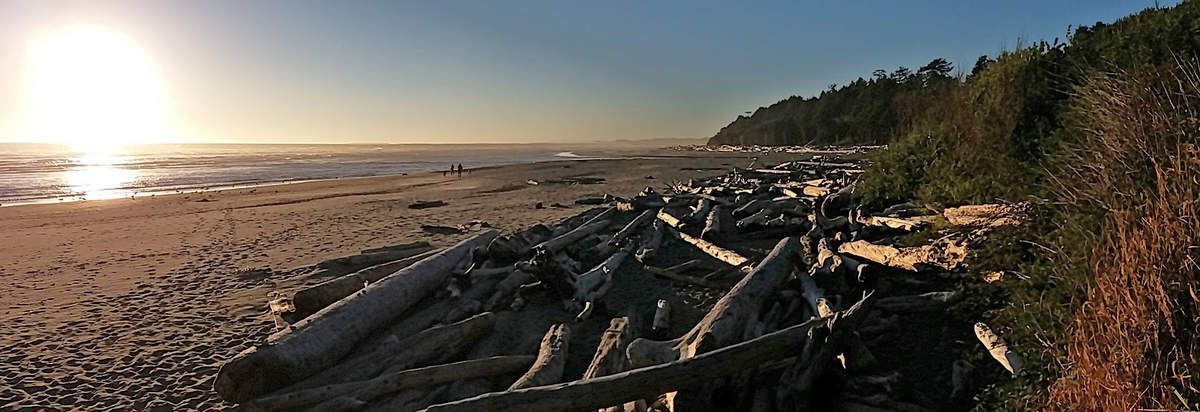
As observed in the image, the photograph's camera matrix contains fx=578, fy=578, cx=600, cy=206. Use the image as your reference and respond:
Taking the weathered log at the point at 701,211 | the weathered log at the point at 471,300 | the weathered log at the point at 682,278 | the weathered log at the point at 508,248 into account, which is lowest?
the weathered log at the point at 471,300

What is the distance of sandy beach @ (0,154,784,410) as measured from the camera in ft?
20.4

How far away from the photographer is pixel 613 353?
521cm

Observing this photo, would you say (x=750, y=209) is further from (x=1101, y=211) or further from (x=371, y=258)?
(x=1101, y=211)

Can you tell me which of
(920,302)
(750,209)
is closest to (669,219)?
(750,209)

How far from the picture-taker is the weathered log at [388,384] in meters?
4.99

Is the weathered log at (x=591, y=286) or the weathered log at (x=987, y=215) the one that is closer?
the weathered log at (x=987, y=215)

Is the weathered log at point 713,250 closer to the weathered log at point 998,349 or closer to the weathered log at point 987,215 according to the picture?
the weathered log at point 987,215

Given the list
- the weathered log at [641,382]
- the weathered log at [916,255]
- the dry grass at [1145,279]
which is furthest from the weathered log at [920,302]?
the dry grass at [1145,279]

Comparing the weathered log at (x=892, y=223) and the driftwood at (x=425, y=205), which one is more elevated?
the weathered log at (x=892, y=223)

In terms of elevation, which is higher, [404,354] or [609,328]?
[609,328]

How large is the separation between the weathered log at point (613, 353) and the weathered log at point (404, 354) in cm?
168

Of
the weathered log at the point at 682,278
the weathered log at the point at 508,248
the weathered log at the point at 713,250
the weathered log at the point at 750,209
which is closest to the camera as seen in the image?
the weathered log at the point at 682,278

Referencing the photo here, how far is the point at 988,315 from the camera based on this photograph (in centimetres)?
489

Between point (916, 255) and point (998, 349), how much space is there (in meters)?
2.43
